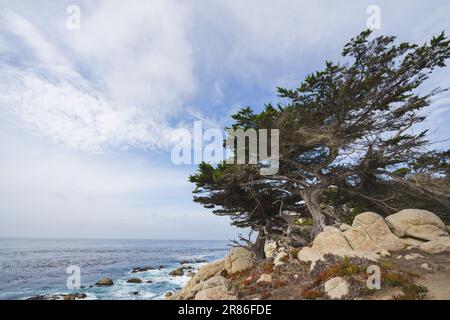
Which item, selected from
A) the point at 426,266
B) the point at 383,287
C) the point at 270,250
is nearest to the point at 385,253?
the point at 426,266

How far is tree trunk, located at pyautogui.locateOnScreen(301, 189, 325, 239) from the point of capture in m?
14.8

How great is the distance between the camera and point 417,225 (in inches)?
472

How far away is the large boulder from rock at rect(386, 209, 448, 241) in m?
0.63

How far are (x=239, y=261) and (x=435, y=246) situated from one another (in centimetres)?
1088

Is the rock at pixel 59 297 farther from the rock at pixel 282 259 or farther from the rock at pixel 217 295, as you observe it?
the rock at pixel 282 259

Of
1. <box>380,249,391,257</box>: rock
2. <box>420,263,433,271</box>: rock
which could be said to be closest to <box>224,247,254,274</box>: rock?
<box>380,249,391,257</box>: rock

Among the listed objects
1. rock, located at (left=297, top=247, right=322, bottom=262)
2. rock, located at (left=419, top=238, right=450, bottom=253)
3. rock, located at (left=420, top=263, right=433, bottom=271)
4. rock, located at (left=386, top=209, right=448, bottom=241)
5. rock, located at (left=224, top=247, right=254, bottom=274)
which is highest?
rock, located at (left=386, top=209, right=448, bottom=241)

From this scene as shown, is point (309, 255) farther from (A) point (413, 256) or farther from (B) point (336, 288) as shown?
(A) point (413, 256)

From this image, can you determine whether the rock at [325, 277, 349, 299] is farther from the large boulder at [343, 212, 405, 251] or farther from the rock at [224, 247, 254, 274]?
the rock at [224, 247, 254, 274]

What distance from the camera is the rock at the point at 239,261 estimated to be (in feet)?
55.2

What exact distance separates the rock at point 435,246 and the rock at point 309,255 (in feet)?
14.5

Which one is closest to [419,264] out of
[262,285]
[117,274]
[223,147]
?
[262,285]

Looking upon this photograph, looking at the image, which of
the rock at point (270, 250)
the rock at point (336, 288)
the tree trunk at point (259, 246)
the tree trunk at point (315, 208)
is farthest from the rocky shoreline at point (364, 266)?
the tree trunk at point (259, 246)
